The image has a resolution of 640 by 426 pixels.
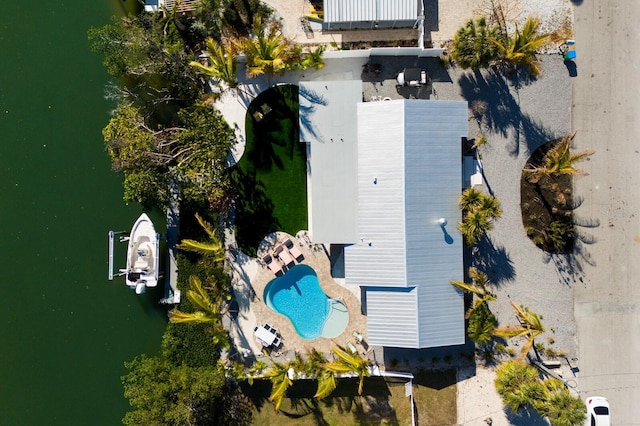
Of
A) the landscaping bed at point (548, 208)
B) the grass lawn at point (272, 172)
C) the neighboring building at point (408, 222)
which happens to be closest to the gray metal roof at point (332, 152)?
the neighboring building at point (408, 222)

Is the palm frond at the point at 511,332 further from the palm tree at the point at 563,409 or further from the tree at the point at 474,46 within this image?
the tree at the point at 474,46

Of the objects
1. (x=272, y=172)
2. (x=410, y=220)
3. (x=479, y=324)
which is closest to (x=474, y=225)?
(x=410, y=220)

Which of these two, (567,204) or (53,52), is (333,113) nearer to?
(567,204)

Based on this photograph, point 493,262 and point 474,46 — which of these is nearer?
point 474,46

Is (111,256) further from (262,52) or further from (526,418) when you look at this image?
(526,418)

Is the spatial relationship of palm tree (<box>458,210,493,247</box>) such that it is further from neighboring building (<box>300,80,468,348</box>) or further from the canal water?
the canal water

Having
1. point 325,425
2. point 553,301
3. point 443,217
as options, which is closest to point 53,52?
point 443,217
